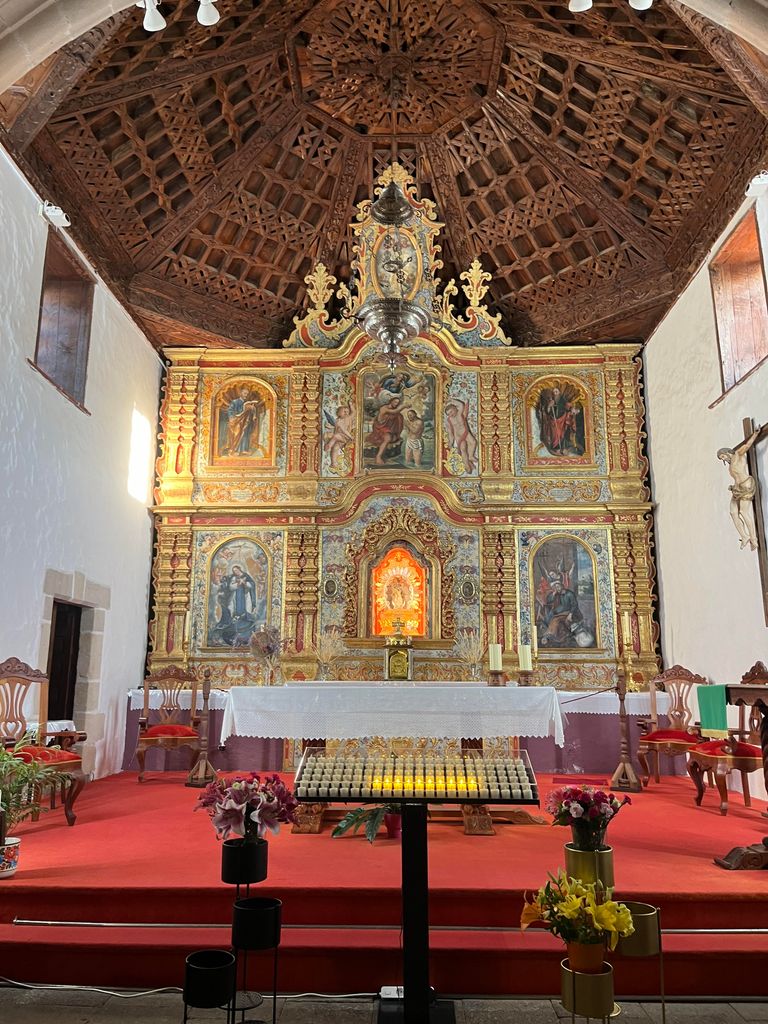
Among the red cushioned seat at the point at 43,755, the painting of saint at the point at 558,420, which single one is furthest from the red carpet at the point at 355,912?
the painting of saint at the point at 558,420

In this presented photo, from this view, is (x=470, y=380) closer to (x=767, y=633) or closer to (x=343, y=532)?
(x=343, y=532)

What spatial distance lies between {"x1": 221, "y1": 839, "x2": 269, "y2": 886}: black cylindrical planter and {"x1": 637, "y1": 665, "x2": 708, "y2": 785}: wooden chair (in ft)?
18.0

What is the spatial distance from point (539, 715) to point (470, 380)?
6.40 m

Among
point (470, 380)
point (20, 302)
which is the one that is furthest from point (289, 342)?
Result: point (20, 302)

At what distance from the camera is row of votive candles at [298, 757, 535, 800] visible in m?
3.37

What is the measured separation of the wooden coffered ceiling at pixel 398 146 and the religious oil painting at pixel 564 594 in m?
3.29

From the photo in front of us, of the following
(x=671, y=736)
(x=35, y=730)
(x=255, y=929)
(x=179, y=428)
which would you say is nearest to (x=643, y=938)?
(x=255, y=929)

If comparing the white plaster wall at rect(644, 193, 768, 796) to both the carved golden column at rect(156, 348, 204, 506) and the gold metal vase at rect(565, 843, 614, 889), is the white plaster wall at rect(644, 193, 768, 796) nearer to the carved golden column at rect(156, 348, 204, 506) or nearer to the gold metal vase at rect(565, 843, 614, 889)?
the gold metal vase at rect(565, 843, 614, 889)

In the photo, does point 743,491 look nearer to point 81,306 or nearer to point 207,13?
point 207,13

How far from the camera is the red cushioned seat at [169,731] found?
870 cm

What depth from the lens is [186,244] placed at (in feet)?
37.1

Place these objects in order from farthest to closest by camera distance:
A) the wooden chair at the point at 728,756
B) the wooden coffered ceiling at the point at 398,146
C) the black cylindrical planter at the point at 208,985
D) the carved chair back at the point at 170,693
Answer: the carved chair back at the point at 170,693 < the wooden coffered ceiling at the point at 398,146 < the wooden chair at the point at 728,756 < the black cylindrical planter at the point at 208,985

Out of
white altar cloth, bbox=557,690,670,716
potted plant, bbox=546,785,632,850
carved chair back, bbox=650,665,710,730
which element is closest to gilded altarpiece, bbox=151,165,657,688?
white altar cloth, bbox=557,690,670,716

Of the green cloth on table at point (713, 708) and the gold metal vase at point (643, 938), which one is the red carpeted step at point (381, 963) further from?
the green cloth on table at point (713, 708)
